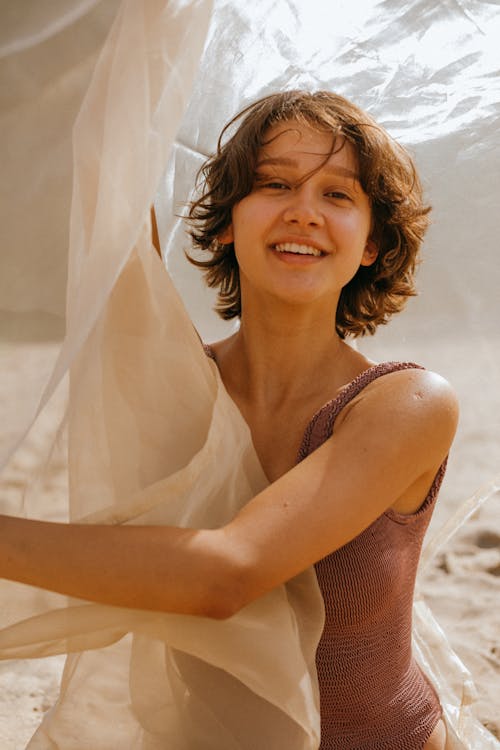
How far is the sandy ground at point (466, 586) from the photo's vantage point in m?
2.00

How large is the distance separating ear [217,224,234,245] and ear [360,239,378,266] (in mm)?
235

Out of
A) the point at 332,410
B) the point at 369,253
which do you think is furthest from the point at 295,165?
the point at 332,410

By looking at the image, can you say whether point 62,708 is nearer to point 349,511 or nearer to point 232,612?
point 232,612

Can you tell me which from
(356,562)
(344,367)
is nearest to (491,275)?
(344,367)

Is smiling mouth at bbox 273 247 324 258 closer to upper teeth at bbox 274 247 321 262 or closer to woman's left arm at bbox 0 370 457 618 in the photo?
upper teeth at bbox 274 247 321 262

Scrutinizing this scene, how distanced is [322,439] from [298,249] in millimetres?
281

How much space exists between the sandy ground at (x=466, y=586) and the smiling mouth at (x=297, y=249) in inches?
26.0

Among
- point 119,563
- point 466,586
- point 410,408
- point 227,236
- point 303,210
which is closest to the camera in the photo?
point 119,563

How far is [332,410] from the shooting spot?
54.9 inches

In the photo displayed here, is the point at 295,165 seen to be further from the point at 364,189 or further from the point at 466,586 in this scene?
the point at 466,586

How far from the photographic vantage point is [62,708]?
134 centimetres

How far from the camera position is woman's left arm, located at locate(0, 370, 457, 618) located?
1103mm

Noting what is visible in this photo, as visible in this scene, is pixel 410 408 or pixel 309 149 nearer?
pixel 410 408

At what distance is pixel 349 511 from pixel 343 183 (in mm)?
540
